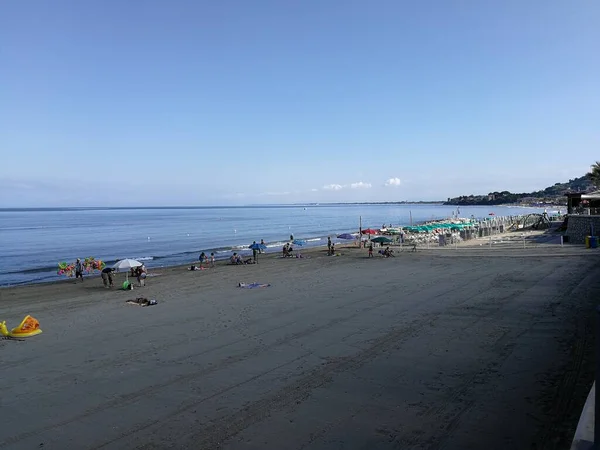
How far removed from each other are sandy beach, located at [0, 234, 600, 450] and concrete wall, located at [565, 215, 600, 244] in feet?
57.6

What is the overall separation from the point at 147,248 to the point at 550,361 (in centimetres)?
4850

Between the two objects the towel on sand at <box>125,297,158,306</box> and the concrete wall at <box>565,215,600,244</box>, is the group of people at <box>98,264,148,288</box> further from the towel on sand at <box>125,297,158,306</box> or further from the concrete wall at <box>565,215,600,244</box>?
the concrete wall at <box>565,215,600,244</box>

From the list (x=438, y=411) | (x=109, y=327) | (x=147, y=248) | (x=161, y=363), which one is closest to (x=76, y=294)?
(x=109, y=327)

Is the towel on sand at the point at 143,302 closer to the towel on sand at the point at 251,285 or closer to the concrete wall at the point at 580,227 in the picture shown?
the towel on sand at the point at 251,285

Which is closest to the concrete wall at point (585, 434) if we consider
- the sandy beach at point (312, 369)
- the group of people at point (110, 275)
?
the sandy beach at point (312, 369)

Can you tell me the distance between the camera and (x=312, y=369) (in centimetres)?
902

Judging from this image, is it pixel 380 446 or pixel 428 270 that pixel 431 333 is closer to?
pixel 380 446

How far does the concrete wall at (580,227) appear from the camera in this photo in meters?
32.3

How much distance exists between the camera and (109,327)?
13.5 m

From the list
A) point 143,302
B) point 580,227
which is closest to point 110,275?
point 143,302

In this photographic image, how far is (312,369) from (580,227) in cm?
→ 3338

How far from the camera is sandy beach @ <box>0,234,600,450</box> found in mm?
6426

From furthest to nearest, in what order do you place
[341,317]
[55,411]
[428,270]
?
[428,270], [341,317], [55,411]

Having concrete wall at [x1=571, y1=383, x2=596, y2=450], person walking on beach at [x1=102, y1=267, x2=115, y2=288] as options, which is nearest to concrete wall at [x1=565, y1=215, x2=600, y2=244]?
person walking on beach at [x1=102, y1=267, x2=115, y2=288]
